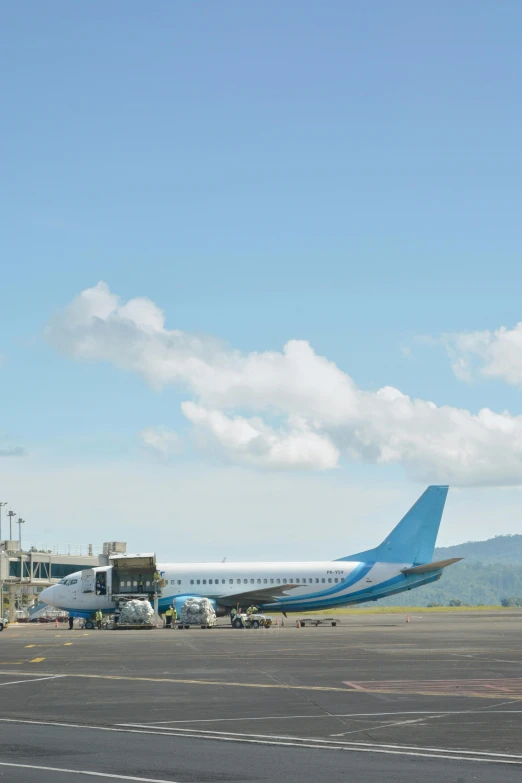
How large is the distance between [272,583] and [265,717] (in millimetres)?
50925

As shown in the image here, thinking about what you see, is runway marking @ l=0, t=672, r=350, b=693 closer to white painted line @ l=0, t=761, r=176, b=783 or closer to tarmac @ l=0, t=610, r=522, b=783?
tarmac @ l=0, t=610, r=522, b=783

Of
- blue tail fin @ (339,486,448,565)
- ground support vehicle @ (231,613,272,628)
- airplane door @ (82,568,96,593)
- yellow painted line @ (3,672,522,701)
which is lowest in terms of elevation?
ground support vehicle @ (231,613,272,628)

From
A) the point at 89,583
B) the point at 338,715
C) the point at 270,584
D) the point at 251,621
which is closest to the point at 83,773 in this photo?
the point at 338,715

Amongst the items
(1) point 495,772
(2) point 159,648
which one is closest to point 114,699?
(1) point 495,772

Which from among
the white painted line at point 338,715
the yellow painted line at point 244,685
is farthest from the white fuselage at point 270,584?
the white painted line at point 338,715

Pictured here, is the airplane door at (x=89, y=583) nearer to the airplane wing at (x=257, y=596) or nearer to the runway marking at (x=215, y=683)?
the airplane wing at (x=257, y=596)

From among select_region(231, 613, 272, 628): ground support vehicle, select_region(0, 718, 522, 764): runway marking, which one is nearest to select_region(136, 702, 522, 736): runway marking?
select_region(0, 718, 522, 764): runway marking

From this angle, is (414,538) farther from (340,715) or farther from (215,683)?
(340,715)

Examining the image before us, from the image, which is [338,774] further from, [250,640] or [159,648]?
[250,640]

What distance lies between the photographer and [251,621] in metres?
60.6

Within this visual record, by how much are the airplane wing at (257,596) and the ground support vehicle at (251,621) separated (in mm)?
4266

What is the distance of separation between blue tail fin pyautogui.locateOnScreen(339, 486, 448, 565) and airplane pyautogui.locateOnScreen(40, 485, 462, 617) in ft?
0.25

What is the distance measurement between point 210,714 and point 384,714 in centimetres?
324

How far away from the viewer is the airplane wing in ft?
216
